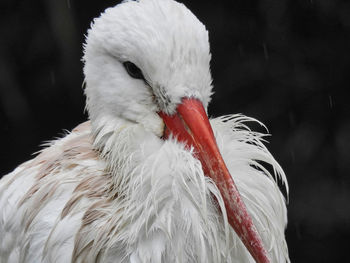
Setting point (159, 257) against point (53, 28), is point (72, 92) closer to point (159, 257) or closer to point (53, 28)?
point (53, 28)

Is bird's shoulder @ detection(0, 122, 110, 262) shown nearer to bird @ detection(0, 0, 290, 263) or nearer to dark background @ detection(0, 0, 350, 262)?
bird @ detection(0, 0, 290, 263)

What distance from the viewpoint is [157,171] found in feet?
5.51

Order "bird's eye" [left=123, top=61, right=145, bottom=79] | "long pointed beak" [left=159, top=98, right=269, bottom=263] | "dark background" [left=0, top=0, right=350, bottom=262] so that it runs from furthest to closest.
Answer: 1. "dark background" [left=0, top=0, right=350, bottom=262]
2. "bird's eye" [left=123, top=61, right=145, bottom=79]
3. "long pointed beak" [left=159, top=98, right=269, bottom=263]

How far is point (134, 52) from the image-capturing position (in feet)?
5.56

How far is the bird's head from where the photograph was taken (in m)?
1.63

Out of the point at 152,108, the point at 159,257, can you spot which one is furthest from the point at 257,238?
the point at 152,108

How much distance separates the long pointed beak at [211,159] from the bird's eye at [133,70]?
0.11 m

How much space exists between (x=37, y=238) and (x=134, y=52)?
0.55 meters

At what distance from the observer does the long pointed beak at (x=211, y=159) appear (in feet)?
5.21

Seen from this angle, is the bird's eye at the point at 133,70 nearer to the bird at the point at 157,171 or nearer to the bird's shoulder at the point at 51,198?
the bird at the point at 157,171

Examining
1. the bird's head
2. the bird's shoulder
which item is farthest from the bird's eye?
the bird's shoulder

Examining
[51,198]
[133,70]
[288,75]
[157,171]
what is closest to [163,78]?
[133,70]

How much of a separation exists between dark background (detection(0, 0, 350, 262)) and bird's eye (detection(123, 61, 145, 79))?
1.85m

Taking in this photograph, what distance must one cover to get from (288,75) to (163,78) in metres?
1.92
